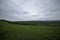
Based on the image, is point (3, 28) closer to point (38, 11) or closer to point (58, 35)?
point (38, 11)

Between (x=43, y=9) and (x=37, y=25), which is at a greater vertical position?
(x=43, y=9)

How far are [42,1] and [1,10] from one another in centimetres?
58

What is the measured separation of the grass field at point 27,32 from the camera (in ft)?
3.20

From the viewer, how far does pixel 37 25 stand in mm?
1063

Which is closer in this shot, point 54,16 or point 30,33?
point 30,33

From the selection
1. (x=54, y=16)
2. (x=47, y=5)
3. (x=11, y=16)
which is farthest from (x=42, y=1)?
(x=11, y=16)

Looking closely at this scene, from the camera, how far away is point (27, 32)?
3.31 feet

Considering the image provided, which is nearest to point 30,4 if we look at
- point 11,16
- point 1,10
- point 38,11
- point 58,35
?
point 38,11

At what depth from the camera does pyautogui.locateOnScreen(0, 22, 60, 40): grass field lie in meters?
0.98

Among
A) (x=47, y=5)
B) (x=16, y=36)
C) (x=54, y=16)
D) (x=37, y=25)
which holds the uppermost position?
Result: (x=47, y=5)

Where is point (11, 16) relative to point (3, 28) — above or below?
above

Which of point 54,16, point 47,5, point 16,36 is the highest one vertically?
point 47,5

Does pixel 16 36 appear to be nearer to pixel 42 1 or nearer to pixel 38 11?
pixel 38 11

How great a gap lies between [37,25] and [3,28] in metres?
0.42
